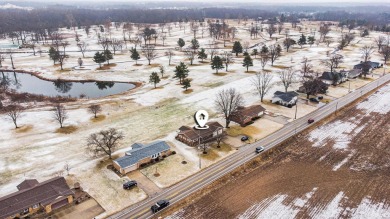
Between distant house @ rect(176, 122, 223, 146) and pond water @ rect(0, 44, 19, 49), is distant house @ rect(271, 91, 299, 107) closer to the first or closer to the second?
distant house @ rect(176, 122, 223, 146)

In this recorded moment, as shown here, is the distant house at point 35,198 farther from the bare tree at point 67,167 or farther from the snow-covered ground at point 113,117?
the bare tree at point 67,167

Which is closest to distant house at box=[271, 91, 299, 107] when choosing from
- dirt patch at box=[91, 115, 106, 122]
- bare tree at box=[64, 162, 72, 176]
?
dirt patch at box=[91, 115, 106, 122]

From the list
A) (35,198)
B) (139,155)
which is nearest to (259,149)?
(139,155)

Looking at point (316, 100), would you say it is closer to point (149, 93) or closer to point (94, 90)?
point (149, 93)

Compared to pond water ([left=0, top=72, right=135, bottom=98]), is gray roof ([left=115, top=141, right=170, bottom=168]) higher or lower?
lower

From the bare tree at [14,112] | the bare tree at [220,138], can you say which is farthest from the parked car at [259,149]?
the bare tree at [14,112]

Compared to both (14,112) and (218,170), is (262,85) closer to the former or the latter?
(218,170)
